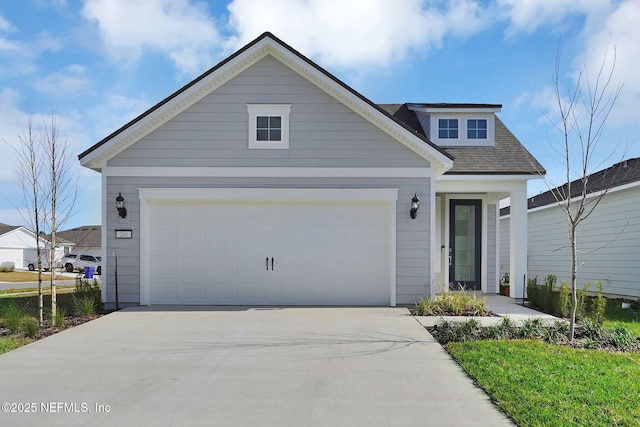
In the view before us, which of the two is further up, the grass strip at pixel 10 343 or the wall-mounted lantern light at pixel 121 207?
the wall-mounted lantern light at pixel 121 207

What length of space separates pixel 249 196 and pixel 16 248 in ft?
143

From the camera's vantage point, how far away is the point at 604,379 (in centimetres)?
559

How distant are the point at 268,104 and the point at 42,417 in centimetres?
805

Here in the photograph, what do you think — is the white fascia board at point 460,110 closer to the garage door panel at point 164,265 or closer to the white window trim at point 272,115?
the white window trim at point 272,115

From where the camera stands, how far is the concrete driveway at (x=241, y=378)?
4.56 metres

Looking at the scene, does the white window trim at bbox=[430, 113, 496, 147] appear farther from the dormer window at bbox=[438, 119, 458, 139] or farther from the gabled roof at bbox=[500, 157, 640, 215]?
the gabled roof at bbox=[500, 157, 640, 215]

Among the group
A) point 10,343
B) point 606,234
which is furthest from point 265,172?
point 606,234

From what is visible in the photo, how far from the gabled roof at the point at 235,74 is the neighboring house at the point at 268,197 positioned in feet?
0.11

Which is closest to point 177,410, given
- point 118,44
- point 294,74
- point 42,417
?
point 42,417

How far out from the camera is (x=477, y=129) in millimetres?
13922

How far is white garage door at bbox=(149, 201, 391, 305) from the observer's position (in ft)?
36.3

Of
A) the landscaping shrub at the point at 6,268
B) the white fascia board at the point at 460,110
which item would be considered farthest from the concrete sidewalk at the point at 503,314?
the landscaping shrub at the point at 6,268

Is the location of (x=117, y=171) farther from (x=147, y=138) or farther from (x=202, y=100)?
(x=202, y=100)

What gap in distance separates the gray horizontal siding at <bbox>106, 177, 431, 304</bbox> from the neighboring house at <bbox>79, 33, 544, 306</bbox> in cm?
2
